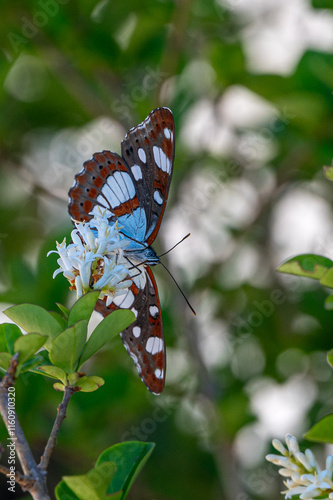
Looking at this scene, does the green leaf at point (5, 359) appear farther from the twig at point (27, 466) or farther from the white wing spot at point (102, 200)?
the white wing spot at point (102, 200)

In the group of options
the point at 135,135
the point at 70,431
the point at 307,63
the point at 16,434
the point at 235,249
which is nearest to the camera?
the point at 16,434

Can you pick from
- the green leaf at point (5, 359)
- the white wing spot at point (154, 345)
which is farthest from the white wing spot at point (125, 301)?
the green leaf at point (5, 359)

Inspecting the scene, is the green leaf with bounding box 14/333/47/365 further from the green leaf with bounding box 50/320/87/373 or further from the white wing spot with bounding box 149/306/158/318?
the white wing spot with bounding box 149/306/158/318

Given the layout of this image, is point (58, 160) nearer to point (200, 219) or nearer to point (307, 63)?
point (200, 219)

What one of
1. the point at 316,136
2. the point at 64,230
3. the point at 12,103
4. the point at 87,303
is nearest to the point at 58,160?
the point at 12,103

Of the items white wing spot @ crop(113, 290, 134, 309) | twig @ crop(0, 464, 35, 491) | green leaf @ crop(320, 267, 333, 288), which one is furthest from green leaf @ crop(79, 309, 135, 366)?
white wing spot @ crop(113, 290, 134, 309)

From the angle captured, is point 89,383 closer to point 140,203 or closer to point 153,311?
point 153,311
